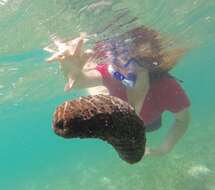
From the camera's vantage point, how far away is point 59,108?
9.14ft

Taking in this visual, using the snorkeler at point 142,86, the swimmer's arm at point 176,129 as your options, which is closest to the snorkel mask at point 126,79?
the snorkeler at point 142,86

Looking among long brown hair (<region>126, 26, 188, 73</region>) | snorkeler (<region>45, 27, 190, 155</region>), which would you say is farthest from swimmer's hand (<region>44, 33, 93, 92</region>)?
long brown hair (<region>126, 26, 188, 73</region>)

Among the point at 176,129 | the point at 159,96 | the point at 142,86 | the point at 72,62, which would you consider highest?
the point at 72,62

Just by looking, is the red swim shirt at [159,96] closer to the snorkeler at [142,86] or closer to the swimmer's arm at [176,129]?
the snorkeler at [142,86]

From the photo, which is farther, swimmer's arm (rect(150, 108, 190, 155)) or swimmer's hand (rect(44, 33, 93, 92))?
swimmer's arm (rect(150, 108, 190, 155))

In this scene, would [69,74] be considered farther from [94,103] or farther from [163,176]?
[163,176]

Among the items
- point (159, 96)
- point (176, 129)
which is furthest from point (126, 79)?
point (176, 129)

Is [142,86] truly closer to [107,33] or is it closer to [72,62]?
[72,62]

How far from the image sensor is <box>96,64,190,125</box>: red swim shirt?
9.43 m

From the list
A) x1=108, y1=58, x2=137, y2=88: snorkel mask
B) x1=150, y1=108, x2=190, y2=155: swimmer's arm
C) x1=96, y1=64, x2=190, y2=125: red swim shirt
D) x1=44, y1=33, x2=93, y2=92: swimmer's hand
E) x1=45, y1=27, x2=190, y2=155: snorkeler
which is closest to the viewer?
x1=44, y1=33, x2=93, y2=92: swimmer's hand

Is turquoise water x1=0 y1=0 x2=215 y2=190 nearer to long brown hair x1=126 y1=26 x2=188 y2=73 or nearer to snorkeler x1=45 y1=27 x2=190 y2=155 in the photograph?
long brown hair x1=126 y1=26 x2=188 y2=73

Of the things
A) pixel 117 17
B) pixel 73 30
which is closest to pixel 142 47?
pixel 117 17

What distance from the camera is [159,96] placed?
9594 millimetres

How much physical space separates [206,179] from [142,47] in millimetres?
7990
